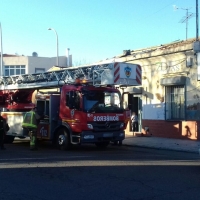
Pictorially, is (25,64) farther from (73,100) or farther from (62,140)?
(73,100)

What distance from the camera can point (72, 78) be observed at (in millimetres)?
16609

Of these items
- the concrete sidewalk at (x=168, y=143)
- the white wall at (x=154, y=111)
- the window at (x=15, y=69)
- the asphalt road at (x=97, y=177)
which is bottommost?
the asphalt road at (x=97, y=177)

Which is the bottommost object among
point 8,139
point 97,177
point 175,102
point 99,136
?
point 97,177

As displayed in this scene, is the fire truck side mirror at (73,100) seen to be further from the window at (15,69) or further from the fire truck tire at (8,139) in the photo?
the window at (15,69)

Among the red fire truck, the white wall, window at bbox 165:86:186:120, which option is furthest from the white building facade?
the red fire truck

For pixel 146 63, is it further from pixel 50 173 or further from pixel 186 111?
pixel 50 173

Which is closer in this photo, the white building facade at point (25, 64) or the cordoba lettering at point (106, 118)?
the cordoba lettering at point (106, 118)

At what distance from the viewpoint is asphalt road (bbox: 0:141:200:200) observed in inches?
305

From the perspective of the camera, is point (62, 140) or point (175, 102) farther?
point (175, 102)

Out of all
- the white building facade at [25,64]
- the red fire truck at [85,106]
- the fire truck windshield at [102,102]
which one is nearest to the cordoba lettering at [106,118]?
the red fire truck at [85,106]

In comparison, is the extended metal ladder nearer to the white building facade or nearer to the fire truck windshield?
the fire truck windshield

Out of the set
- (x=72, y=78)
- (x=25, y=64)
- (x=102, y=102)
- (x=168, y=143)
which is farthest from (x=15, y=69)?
(x=102, y=102)

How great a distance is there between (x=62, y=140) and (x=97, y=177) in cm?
617

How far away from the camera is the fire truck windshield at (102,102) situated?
49.0 ft
